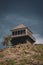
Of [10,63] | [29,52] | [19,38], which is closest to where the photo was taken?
[10,63]

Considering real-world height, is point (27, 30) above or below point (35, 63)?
above

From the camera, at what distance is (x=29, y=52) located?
66.8 meters

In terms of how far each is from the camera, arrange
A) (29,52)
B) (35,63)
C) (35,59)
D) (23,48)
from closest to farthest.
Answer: (35,63)
(35,59)
(29,52)
(23,48)

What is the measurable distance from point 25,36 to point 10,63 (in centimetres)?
4585

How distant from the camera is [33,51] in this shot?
224 ft

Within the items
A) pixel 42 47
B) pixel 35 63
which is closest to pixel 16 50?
pixel 42 47

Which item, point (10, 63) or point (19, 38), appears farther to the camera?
point (19, 38)

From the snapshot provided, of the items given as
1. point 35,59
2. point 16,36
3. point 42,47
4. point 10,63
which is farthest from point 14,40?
point 10,63

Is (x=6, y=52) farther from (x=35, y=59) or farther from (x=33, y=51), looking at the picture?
(x=35, y=59)

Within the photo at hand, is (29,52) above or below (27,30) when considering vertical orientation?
below

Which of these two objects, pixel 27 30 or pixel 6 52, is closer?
pixel 6 52

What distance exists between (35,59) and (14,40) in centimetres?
3555

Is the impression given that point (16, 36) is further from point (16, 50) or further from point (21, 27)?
point (16, 50)

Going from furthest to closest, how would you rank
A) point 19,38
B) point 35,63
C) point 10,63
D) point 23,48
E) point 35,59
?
point 19,38 < point 23,48 < point 35,59 < point 35,63 < point 10,63
